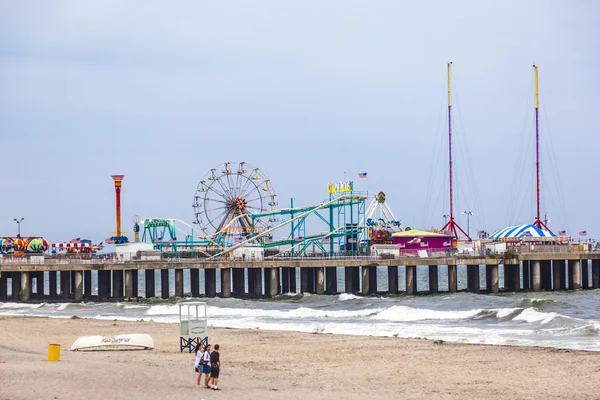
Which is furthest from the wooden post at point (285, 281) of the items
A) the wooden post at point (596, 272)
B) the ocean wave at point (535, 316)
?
the ocean wave at point (535, 316)

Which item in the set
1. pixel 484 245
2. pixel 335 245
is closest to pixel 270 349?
pixel 484 245

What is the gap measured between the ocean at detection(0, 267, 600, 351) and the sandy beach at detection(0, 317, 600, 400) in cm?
433

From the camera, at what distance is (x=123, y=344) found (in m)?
37.3

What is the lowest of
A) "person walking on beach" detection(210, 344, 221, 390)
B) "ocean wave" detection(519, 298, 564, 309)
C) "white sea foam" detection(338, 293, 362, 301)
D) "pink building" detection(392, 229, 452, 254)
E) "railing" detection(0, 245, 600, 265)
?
"white sea foam" detection(338, 293, 362, 301)

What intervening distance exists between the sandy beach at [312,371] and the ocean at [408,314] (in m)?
4.33

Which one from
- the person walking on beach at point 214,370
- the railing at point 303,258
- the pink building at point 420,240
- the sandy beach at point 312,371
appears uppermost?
the pink building at point 420,240

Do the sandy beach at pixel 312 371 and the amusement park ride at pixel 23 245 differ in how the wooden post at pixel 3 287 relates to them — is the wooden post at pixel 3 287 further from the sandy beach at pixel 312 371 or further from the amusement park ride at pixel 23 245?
the sandy beach at pixel 312 371

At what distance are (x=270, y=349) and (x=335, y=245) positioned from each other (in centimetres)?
5325

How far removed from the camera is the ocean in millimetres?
43938

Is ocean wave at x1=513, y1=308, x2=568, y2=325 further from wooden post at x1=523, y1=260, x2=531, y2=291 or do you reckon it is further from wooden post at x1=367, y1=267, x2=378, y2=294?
wooden post at x1=523, y1=260, x2=531, y2=291

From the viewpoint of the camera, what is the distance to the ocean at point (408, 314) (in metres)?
43.9

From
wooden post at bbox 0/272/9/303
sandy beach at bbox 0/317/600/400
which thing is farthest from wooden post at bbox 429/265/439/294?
sandy beach at bbox 0/317/600/400

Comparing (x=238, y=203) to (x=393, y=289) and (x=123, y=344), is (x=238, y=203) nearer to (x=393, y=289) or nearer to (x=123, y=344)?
(x=393, y=289)

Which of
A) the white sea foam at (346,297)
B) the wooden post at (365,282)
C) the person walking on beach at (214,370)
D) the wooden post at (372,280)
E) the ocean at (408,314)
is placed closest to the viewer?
the person walking on beach at (214,370)
